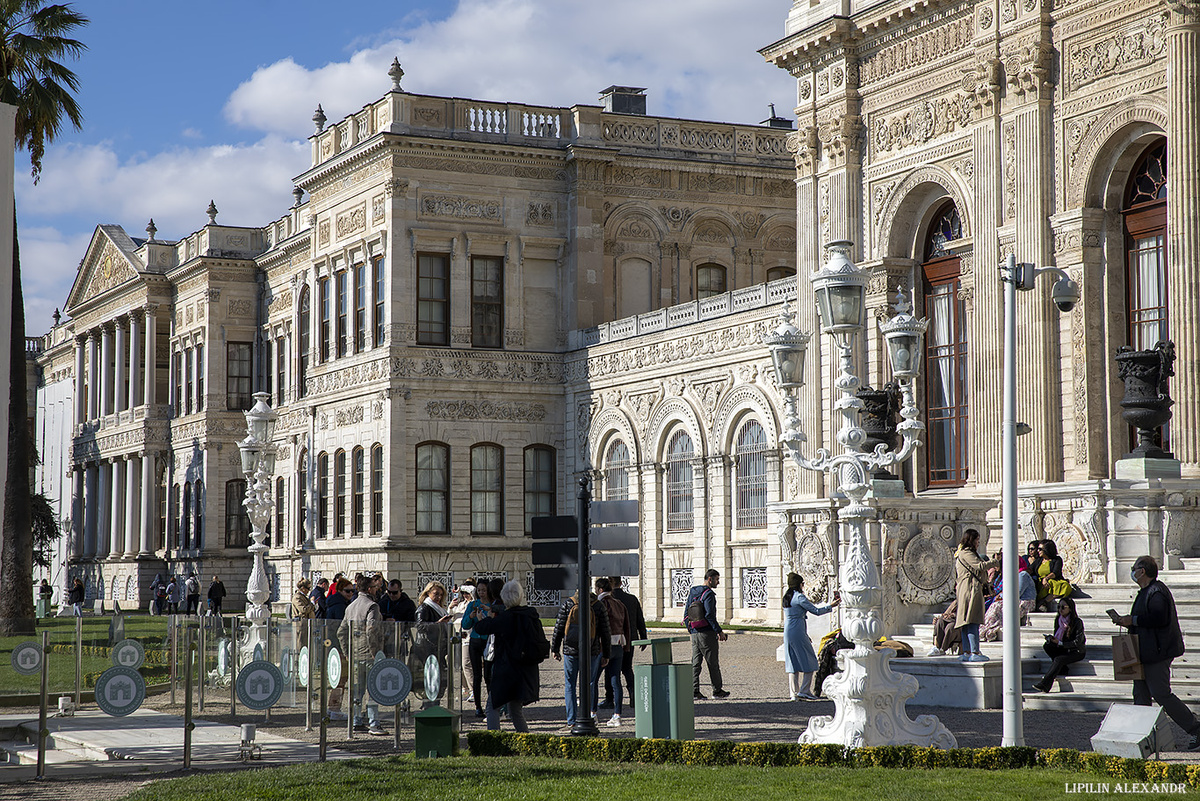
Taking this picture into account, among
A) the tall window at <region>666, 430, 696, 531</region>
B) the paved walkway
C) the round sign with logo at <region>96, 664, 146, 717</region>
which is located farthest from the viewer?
the tall window at <region>666, 430, 696, 531</region>

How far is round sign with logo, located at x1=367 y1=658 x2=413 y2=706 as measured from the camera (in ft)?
55.0

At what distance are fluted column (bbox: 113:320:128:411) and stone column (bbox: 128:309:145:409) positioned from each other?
1239mm

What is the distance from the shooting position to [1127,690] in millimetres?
17562

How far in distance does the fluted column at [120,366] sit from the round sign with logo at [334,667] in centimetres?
5404

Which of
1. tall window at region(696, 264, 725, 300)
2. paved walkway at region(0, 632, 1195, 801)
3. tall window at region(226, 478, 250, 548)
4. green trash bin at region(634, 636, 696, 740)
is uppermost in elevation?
tall window at region(696, 264, 725, 300)

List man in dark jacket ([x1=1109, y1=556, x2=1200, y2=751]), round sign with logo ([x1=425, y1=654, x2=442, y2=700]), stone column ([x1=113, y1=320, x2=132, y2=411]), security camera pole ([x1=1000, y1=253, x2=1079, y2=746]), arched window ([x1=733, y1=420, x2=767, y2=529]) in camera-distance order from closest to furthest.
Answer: security camera pole ([x1=1000, y1=253, x2=1079, y2=746])
man in dark jacket ([x1=1109, y1=556, x2=1200, y2=751])
round sign with logo ([x1=425, y1=654, x2=442, y2=700])
arched window ([x1=733, y1=420, x2=767, y2=529])
stone column ([x1=113, y1=320, x2=132, y2=411])

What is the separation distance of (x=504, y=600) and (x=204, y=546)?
152 ft

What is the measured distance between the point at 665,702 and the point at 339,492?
3202cm

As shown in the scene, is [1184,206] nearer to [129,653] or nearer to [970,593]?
[970,593]

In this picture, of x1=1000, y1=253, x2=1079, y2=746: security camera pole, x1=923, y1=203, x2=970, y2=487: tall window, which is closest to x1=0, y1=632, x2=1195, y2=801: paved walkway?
x1=1000, y1=253, x2=1079, y2=746: security camera pole

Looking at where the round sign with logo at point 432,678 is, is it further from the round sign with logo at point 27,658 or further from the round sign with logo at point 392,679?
the round sign with logo at point 27,658

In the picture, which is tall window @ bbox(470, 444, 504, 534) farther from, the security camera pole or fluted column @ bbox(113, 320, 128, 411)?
fluted column @ bbox(113, 320, 128, 411)

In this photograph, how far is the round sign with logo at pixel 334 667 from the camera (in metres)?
17.2

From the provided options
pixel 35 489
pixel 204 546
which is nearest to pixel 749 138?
pixel 204 546
